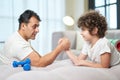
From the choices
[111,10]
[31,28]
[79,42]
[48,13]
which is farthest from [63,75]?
[48,13]

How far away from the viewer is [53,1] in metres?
4.71

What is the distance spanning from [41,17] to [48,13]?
189mm

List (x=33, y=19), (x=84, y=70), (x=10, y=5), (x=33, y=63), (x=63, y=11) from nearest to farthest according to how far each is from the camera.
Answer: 1. (x=84, y=70)
2. (x=33, y=63)
3. (x=33, y=19)
4. (x=10, y=5)
5. (x=63, y=11)

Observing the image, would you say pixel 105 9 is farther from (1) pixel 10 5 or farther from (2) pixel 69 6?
(1) pixel 10 5

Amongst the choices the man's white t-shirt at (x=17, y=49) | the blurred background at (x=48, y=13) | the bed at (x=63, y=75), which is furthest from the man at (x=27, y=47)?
the blurred background at (x=48, y=13)

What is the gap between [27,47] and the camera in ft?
5.12

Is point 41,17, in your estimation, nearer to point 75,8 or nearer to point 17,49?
point 75,8

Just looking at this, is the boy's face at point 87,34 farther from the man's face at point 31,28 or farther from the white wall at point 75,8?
the white wall at point 75,8

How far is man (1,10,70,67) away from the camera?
149 cm

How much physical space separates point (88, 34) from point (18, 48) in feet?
1.59

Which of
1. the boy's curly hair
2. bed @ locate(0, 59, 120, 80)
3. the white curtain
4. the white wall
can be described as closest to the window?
the white wall

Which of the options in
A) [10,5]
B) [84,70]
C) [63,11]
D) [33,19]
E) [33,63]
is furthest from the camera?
[63,11]

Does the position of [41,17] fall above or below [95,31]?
above

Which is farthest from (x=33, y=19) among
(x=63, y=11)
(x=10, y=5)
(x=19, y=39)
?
(x=63, y=11)
